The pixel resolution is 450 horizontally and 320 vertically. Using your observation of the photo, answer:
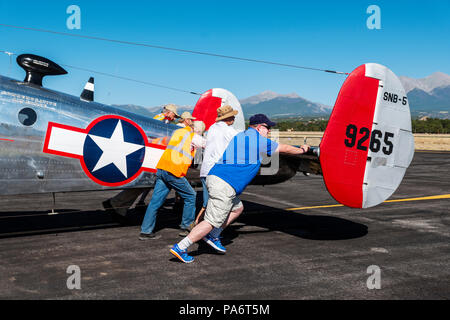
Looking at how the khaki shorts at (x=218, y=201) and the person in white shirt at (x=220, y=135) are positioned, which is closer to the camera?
the khaki shorts at (x=218, y=201)

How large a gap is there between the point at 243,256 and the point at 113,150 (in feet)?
8.89

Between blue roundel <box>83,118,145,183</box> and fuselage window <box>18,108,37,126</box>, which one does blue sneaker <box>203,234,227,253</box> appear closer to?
blue roundel <box>83,118,145,183</box>

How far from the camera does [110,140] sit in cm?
652

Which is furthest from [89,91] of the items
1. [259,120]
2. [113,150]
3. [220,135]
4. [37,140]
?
[259,120]

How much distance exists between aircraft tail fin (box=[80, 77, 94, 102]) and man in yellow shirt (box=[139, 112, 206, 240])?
1.48 m

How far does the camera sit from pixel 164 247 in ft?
19.7

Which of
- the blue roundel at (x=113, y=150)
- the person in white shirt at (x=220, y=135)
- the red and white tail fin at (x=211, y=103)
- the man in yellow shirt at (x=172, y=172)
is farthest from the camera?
the red and white tail fin at (x=211, y=103)

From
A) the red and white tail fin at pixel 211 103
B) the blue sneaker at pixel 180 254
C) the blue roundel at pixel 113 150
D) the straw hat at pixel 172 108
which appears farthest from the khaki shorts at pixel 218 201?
the red and white tail fin at pixel 211 103

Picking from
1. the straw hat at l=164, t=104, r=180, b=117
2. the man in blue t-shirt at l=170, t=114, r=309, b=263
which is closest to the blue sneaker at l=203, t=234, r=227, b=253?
the man in blue t-shirt at l=170, t=114, r=309, b=263

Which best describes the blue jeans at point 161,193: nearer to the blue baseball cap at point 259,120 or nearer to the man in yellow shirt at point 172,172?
the man in yellow shirt at point 172,172

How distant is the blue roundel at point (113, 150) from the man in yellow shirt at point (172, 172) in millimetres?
504

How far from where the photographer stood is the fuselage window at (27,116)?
5.76 metres
